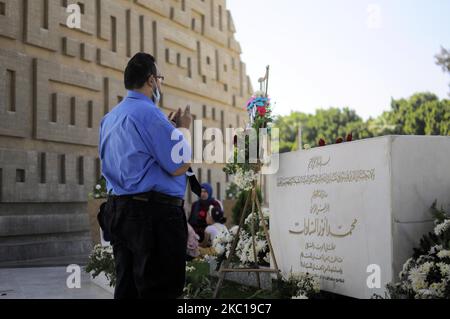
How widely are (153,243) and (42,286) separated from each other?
4585 millimetres

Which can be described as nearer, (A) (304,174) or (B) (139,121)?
(B) (139,121)

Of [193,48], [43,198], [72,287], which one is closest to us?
[72,287]

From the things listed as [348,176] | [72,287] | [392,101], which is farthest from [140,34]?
[392,101]

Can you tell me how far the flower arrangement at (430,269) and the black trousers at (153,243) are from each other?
177cm

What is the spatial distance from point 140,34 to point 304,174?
8.80m

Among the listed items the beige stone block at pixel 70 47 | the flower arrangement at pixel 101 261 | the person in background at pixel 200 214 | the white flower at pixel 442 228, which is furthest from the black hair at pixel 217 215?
the white flower at pixel 442 228

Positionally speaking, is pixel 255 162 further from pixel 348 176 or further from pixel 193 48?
pixel 193 48

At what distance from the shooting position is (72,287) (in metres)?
6.97

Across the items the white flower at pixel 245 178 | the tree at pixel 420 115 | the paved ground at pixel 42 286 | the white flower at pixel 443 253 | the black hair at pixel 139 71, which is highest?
the tree at pixel 420 115

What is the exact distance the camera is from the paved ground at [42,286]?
6238mm

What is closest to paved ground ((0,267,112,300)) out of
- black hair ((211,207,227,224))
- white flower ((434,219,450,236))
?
black hair ((211,207,227,224))

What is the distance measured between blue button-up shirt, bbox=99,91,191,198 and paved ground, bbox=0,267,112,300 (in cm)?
354

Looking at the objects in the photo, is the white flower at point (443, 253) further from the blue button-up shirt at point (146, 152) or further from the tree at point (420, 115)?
the tree at point (420, 115)

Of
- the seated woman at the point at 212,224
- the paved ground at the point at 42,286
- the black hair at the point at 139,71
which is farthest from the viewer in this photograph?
the seated woman at the point at 212,224
